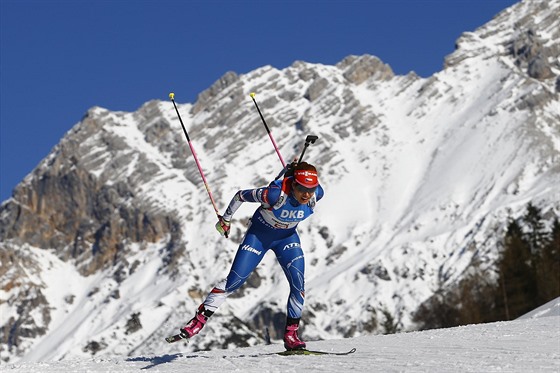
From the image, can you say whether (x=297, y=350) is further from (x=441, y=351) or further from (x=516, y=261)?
(x=516, y=261)

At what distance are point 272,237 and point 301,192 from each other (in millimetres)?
820

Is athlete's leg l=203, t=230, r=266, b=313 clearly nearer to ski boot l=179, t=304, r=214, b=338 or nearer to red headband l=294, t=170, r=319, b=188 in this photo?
ski boot l=179, t=304, r=214, b=338

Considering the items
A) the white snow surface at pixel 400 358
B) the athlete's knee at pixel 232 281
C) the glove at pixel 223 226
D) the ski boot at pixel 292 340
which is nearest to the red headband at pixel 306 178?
the glove at pixel 223 226

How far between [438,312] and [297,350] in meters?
56.1

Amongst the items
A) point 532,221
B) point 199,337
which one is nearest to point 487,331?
point 532,221

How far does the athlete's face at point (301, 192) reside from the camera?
501 inches

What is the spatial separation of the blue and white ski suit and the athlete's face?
0.29 ft

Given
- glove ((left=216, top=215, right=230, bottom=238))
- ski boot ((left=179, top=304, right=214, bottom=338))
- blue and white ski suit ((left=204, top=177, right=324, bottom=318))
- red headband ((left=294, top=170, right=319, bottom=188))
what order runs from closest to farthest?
red headband ((left=294, top=170, right=319, bottom=188)), blue and white ski suit ((left=204, top=177, right=324, bottom=318)), ski boot ((left=179, top=304, right=214, bottom=338)), glove ((left=216, top=215, right=230, bottom=238))

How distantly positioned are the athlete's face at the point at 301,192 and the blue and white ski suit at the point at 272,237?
9 cm

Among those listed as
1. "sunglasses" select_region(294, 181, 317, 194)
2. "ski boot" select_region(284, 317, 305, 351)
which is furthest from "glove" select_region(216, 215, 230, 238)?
"ski boot" select_region(284, 317, 305, 351)

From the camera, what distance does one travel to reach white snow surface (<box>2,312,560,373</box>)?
33.6ft

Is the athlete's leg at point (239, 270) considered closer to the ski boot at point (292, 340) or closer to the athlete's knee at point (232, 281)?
the athlete's knee at point (232, 281)

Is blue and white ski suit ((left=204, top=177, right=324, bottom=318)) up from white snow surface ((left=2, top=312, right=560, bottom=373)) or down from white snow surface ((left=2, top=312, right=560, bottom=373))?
up

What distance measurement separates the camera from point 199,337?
150625 mm
